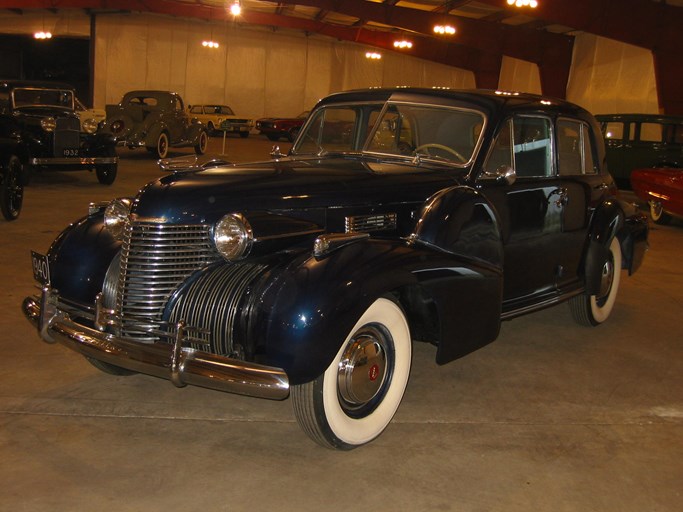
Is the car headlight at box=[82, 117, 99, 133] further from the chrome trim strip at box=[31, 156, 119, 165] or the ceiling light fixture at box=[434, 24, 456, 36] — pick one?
the ceiling light fixture at box=[434, 24, 456, 36]

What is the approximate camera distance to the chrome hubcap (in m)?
3.31

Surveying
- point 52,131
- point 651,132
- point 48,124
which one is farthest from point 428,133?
point 651,132

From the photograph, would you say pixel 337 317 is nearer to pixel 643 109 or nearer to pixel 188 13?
pixel 643 109

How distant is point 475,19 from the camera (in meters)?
24.9

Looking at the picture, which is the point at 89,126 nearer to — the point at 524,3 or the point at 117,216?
the point at 117,216

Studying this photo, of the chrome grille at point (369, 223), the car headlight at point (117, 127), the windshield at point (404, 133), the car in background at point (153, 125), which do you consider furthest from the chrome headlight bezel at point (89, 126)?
the chrome grille at point (369, 223)

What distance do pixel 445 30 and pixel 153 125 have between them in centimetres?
1142

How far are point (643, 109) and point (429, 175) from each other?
17.8 metres

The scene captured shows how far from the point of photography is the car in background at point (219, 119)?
29.0 m

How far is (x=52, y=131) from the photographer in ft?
39.0

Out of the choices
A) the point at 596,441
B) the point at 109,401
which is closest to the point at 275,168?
the point at 109,401

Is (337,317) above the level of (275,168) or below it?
below

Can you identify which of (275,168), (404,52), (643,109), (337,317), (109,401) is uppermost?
(404,52)

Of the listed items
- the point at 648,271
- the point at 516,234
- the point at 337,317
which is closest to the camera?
the point at 337,317
